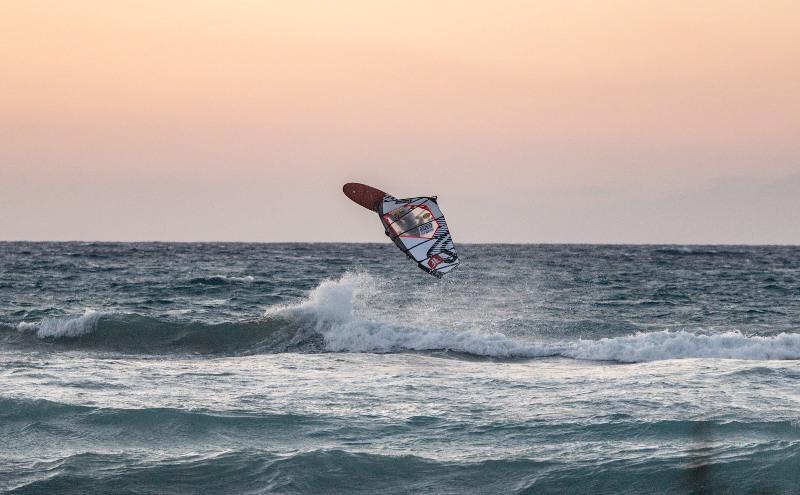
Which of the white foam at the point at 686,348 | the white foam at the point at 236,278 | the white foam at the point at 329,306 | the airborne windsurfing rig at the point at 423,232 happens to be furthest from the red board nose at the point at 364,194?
the white foam at the point at 236,278

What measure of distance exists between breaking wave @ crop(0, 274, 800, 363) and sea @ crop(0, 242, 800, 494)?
80 millimetres

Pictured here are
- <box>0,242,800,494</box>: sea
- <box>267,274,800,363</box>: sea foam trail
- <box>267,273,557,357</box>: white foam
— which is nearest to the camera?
<box>0,242,800,494</box>: sea

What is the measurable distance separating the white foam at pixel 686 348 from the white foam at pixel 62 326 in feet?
42.5

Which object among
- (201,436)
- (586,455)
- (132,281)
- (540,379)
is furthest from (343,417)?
(132,281)

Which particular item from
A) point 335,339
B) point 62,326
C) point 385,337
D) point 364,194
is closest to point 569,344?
point 385,337

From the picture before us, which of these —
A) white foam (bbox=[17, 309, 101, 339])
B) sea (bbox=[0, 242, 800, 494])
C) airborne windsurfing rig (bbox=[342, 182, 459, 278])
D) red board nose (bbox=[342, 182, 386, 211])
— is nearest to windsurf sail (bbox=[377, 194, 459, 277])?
airborne windsurfing rig (bbox=[342, 182, 459, 278])

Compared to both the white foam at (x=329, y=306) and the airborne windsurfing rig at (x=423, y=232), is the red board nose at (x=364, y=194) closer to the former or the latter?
the airborne windsurfing rig at (x=423, y=232)

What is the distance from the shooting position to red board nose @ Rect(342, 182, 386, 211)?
17906 mm

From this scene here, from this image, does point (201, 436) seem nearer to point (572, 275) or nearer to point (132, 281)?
point (132, 281)

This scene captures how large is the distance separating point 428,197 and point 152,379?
256 inches

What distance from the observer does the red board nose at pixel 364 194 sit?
17.9 m

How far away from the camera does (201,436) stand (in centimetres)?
1277

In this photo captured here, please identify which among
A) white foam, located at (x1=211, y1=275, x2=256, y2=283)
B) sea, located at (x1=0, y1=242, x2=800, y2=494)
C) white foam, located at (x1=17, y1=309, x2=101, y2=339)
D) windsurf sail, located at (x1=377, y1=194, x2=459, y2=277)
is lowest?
sea, located at (x1=0, y1=242, x2=800, y2=494)

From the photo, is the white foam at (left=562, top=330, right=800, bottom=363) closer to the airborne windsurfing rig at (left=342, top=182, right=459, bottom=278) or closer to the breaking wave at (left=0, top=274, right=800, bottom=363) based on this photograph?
the breaking wave at (left=0, top=274, right=800, bottom=363)
